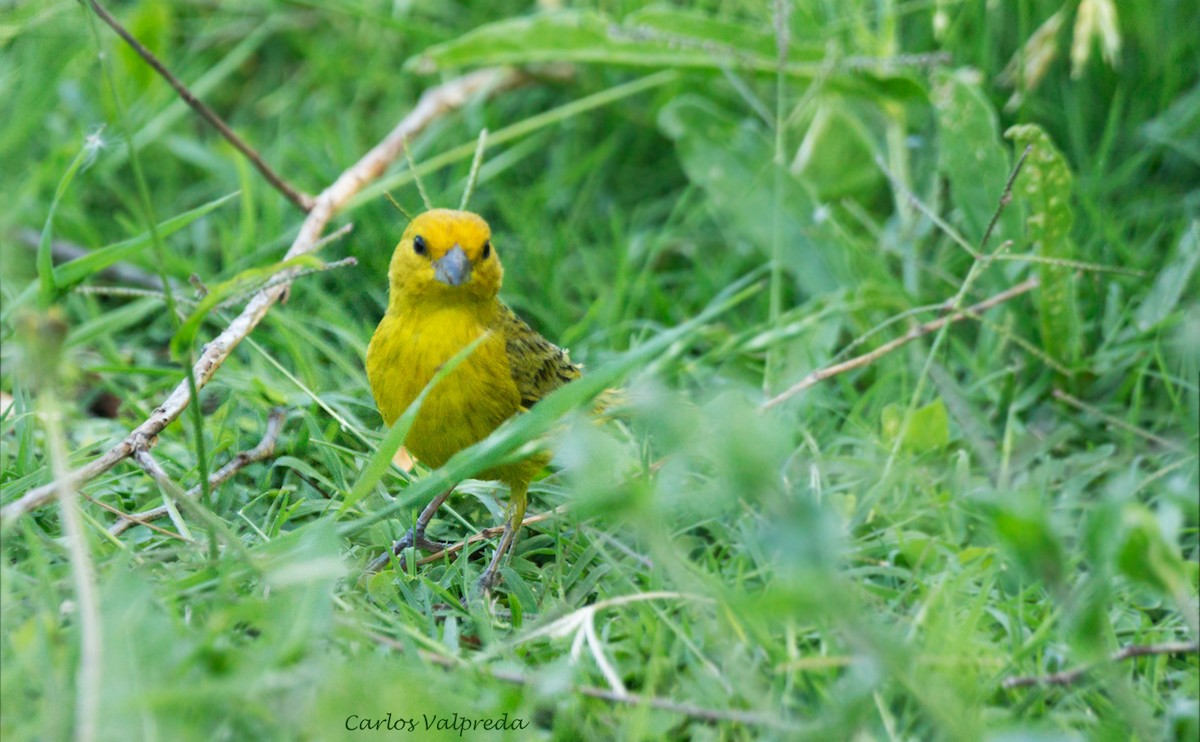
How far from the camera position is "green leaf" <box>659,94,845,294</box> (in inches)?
165

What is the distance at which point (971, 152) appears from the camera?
3.81m

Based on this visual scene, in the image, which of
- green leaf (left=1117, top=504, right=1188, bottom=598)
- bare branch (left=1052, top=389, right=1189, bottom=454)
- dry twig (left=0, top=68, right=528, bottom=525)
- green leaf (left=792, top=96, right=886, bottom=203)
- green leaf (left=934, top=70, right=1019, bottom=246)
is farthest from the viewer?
green leaf (left=792, top=96, right=886, bottom=203)

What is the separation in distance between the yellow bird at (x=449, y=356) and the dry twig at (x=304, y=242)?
0.28m

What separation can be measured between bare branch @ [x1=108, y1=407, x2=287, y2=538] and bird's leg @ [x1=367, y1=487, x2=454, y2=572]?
0.41 m

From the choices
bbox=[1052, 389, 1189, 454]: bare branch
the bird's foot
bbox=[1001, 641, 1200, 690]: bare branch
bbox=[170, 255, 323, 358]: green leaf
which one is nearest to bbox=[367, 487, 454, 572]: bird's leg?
the bird's foot

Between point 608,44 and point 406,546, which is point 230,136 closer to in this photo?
point 608,44

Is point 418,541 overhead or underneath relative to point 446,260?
underneath

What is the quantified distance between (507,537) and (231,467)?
0.70 metres

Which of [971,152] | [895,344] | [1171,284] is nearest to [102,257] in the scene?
[895,344]

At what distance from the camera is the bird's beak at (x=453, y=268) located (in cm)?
283

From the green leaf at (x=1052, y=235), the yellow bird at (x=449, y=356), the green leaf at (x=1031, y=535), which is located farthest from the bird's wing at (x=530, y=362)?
the green leaf at (x=1031, y=535)

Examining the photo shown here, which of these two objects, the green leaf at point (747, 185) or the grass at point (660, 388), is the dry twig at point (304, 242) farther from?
the green leaf at point (747, 185)

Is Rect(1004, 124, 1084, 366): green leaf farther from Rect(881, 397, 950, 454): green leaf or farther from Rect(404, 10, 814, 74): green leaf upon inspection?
Rect(404, 10, 814, 74): green leaf

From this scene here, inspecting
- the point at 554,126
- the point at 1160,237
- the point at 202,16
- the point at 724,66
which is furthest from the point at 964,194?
the point at 202,16
